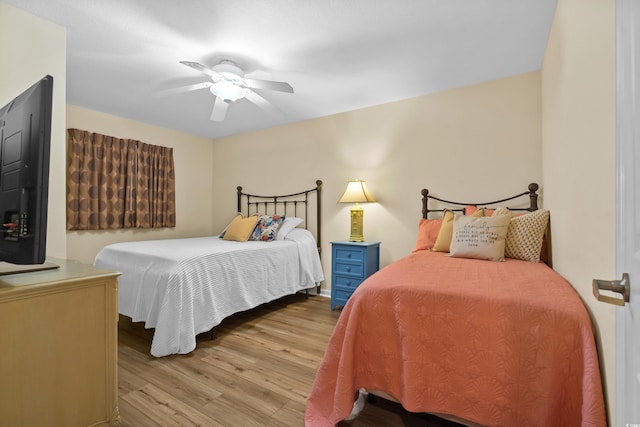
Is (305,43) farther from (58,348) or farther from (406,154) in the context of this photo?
(58,348)

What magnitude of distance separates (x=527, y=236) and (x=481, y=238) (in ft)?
1.01

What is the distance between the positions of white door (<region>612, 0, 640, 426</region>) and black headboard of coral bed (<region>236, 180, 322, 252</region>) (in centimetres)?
321

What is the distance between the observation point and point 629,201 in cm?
58

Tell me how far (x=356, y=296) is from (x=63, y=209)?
6.41 feet

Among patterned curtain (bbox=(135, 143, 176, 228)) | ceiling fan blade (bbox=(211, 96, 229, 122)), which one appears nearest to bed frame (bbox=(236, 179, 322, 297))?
patterned curtain (bbox=(135, 143, 176, 228))

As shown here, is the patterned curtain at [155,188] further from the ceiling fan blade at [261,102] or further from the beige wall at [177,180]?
the ceiling fan blade at [261,102]

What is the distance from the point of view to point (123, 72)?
2.56 meters

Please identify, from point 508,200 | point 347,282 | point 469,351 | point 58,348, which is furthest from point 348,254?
point 58,348

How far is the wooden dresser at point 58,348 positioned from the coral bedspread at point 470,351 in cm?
96

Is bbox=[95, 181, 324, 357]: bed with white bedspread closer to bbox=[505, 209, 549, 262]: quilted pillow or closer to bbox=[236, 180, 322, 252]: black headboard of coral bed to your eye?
bbox=[236, 180, 322, 252]: black headboard of coral bed

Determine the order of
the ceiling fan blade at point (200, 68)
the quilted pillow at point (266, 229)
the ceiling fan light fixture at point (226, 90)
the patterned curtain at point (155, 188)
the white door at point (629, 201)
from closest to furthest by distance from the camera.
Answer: the white door at point (629, 201)
the ceiling fan blade at point (200, 68)
the ceiling fan light fixture at point (226, 90)
the quilted pillow at point (266, 229)
the patterned curtain at point (155, 188)

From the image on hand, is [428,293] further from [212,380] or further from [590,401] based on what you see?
[212,380]

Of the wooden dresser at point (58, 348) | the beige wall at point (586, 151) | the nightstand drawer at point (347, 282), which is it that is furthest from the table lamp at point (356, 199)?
the wooden dresser at point (58, 348)

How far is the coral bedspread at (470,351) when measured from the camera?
1.00 m
